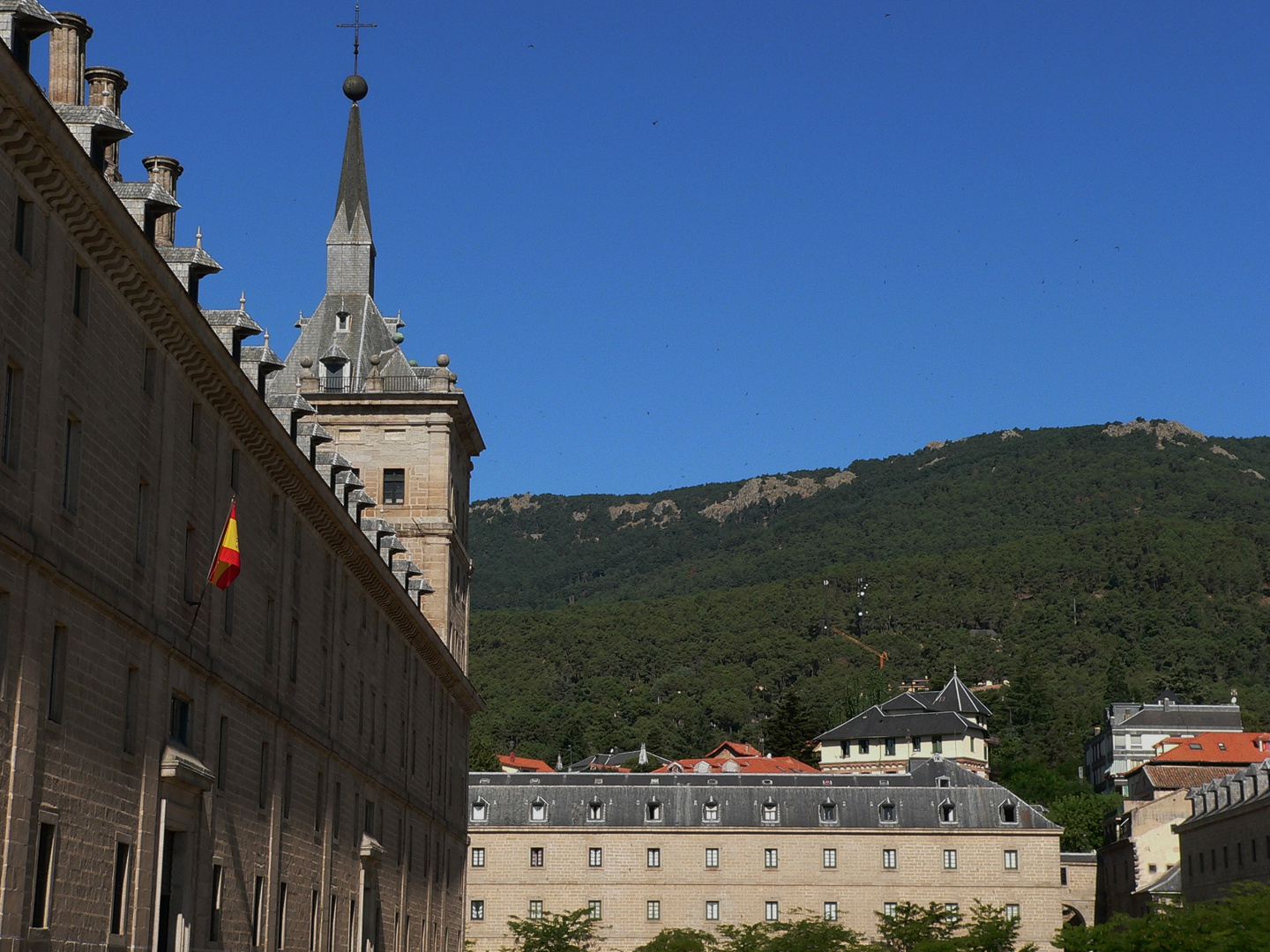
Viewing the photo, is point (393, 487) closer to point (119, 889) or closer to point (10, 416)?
point (119, 889)

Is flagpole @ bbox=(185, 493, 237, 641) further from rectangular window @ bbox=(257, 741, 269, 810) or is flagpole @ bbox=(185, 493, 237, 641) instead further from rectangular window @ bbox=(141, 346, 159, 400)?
rectangular window @ bbox=(257, 741, 269, 810)

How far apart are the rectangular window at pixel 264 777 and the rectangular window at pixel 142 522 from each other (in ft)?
30.9

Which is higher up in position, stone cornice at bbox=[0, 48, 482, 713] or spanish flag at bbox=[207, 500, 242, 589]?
stone cornice at bbox=[0, 48, 482, 713]

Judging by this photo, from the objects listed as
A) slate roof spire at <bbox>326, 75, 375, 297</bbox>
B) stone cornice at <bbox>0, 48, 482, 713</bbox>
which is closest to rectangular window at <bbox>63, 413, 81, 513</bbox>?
stone cornice at <bbox>0, 48, 482, 713</bbox>

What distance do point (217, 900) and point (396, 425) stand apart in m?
37.8

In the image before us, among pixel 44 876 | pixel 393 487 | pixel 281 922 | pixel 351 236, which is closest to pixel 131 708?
pixel 44 876

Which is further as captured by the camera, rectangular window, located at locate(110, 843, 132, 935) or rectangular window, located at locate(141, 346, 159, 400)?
rectangular window, located at locate(141, 346, 159, 400)

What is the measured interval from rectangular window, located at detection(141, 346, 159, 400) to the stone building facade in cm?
8

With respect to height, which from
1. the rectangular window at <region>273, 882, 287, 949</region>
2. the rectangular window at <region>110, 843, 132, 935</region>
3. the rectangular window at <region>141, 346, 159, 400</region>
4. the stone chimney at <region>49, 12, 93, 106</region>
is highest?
the stone chimney at <region>49, 12, 93, 106</region>

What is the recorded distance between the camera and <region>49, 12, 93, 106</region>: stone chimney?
29938 mm

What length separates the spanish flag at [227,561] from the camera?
30.8 metres

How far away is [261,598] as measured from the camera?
122 feet

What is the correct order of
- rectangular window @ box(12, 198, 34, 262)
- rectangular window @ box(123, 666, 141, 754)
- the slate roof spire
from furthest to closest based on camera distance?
the slate roof spire, rectangular window @ box(123, 666, 141, 754), rectangular window @ box(12, 198, 34, 262)

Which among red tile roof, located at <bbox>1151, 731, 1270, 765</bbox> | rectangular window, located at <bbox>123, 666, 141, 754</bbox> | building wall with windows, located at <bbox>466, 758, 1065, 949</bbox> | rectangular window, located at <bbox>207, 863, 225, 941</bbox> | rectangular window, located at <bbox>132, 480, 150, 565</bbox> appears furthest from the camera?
red tile roof, located at <bbox>1151, 731, 1270, 765</bbox>
